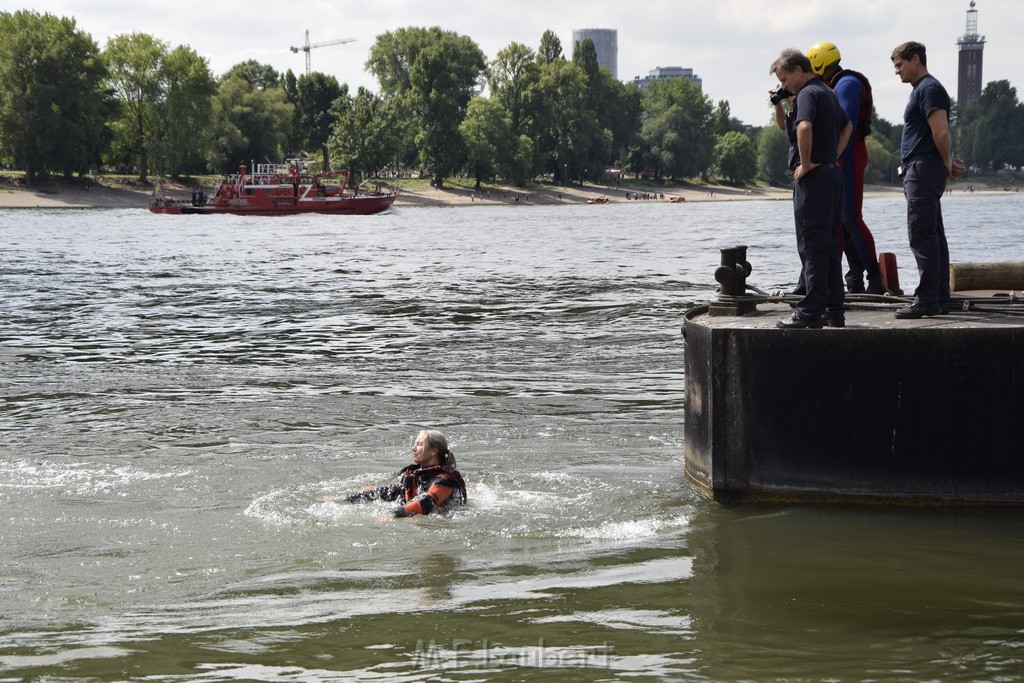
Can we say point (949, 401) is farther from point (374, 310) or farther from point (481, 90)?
point (481, 90)

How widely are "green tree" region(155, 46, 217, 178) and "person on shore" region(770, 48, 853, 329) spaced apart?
103 m

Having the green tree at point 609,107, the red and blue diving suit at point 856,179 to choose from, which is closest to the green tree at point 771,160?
the green tree at point 609,107

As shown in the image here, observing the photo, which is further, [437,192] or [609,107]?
[609,107]

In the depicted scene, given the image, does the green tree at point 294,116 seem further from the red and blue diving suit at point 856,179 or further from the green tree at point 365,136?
the red and blue diving suit at point 856,179

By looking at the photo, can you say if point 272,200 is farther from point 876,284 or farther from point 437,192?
point 876,284

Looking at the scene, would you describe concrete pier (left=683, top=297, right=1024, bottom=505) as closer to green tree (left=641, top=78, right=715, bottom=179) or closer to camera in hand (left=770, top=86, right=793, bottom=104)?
camera in hand (left=770, top=86, right=793, bottom=104)

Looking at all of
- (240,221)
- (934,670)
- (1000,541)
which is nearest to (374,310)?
(1000,541)

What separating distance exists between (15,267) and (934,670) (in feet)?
128

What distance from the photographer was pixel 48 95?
325 feet

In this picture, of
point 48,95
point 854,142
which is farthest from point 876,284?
point 48,95

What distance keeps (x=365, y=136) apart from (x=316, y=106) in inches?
1036

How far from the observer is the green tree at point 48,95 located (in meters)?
98.2

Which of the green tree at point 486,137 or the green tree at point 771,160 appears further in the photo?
the green tree at point 771,160

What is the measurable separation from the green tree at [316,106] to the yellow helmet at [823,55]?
13310cm
